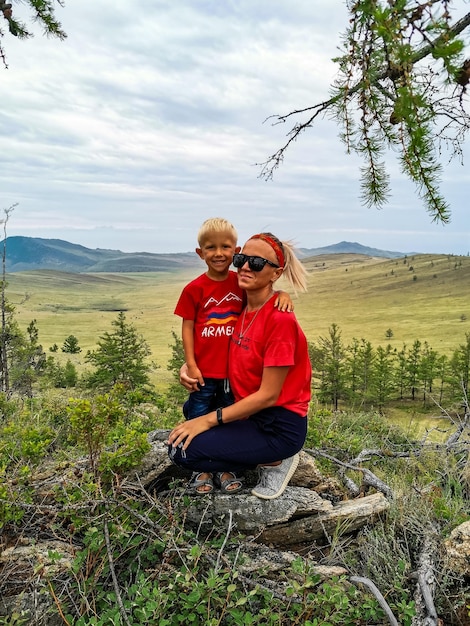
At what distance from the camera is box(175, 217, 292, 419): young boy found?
4.20 metres

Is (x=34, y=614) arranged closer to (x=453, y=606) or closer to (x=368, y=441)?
(x=453, y=606)

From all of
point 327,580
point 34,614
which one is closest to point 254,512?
point 327,580

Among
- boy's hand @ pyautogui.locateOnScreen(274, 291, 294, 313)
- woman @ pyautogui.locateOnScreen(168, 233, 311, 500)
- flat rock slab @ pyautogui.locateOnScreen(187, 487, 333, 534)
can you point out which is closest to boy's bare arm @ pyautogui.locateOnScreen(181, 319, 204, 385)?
woman @ pyautogui.locateOnScreen(168, 233, 311, 500)

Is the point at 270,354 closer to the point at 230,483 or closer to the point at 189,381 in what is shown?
the point at 189,381

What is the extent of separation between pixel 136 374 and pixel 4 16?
22643 millimetres

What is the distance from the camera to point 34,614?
3314mm

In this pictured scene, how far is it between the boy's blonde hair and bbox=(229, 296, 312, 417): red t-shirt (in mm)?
741

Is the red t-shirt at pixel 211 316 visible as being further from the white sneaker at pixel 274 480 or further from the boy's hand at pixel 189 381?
the white sneaker at pixel 274 480

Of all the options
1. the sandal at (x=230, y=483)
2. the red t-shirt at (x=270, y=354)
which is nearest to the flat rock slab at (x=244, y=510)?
the sandal at (x=230, y=483)

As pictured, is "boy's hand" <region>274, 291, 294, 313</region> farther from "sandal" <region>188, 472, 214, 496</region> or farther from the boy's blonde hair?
"sandal" <region>188, 472, 214, 496</region>

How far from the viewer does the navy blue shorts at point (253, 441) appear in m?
3.95

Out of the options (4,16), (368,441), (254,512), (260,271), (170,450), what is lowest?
(368,441)

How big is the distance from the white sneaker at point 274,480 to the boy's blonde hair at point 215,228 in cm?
219

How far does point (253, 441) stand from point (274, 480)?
0.55 meters
